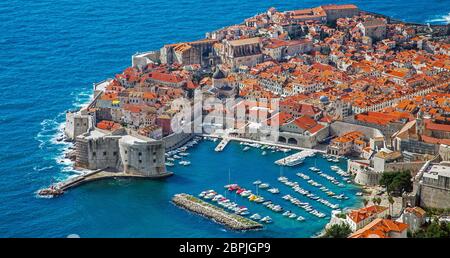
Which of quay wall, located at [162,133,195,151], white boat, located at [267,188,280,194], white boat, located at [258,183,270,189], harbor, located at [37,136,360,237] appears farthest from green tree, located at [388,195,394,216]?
quay wall, located at [162,133,195,151]

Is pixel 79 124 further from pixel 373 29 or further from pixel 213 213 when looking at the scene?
pixel 373 29

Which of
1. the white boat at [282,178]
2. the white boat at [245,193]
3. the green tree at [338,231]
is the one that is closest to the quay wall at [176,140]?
the white boat at [282,178]

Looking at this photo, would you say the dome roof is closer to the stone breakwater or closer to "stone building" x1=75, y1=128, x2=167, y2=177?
"stone building" x1=75, y1=128, x2=167, y2=177

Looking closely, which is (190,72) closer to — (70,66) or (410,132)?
(70,66)

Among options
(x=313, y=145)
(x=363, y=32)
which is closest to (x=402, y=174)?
(x=313, y=145)

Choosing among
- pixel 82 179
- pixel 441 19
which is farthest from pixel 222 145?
pixel 441 19
